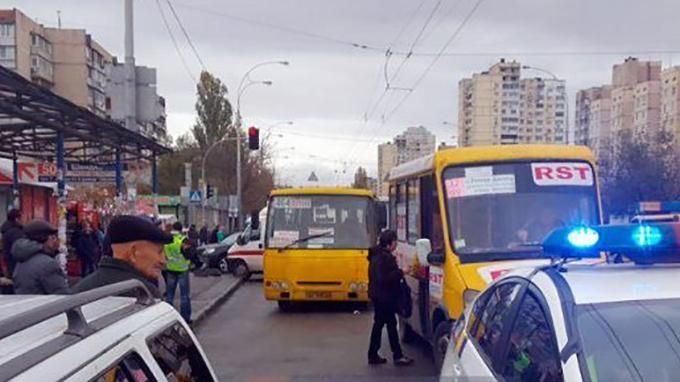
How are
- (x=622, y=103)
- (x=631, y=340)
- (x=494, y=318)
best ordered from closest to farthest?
(x=631, y=340)
(x=494, y=318)
(x=622, y=103)

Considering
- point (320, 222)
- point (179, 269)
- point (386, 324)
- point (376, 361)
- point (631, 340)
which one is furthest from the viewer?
point (320, 222)

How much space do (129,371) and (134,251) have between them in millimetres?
2420

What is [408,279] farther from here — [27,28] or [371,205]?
[27,28]

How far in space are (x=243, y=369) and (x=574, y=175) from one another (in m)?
4.58

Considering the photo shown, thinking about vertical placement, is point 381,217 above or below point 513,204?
below

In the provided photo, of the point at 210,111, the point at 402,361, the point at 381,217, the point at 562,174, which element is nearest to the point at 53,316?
the point at 562,174

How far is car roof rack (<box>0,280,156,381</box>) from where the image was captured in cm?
167

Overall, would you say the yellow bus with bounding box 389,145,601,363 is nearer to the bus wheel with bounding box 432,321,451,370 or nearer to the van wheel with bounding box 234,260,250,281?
the bus wheel with bounding box 432,321,451,370

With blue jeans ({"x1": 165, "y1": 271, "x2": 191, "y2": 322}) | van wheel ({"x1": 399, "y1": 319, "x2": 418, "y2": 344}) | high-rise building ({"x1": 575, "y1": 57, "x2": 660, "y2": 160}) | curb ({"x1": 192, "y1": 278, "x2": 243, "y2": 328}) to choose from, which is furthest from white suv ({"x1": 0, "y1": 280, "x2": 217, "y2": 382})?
high-rise building ({"x1": 575, "y1": 57, "x2": 660, "y2": 160})

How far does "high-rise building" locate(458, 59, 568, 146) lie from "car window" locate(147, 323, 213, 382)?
177 ft

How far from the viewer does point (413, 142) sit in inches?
3189

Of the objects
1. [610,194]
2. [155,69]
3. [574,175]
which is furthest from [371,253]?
[610,194]

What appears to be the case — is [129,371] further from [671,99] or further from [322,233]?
[671,99]

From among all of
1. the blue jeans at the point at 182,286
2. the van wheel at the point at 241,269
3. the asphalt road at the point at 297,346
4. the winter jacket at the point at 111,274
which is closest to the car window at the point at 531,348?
the winter jacket at the point at 111,274
